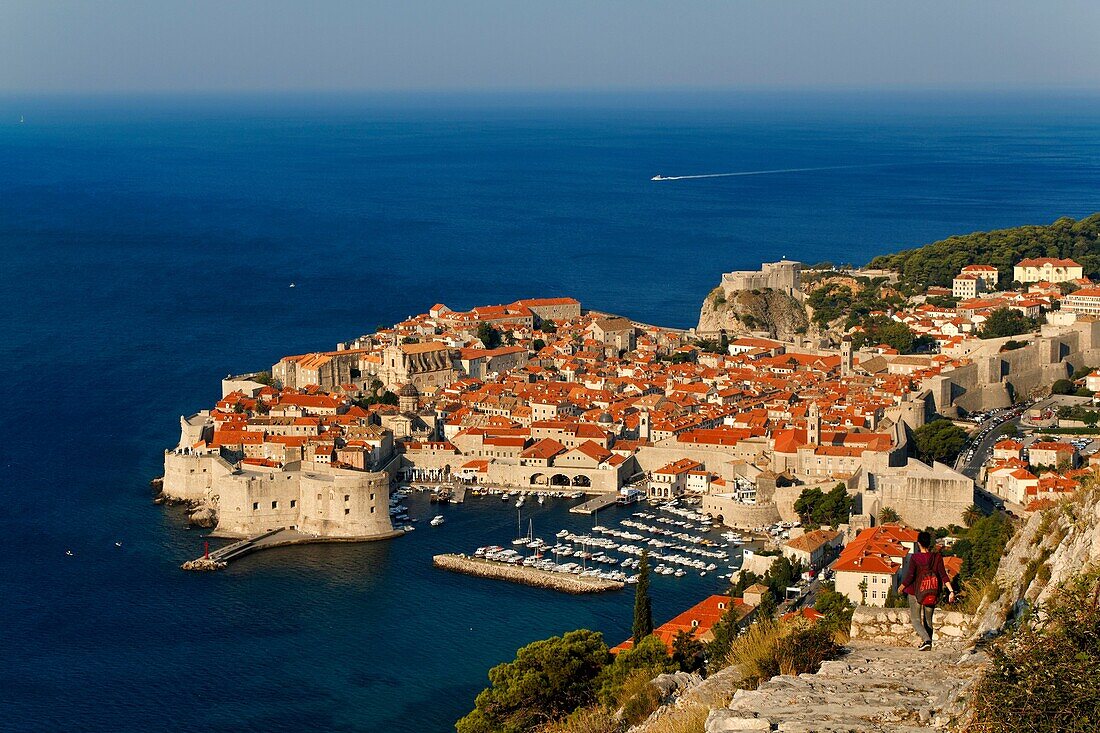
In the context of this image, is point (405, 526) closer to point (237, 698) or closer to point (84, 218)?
point (237, 698)

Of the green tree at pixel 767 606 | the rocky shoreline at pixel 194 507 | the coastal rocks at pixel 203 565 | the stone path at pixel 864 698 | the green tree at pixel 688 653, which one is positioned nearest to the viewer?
the stone path at pixel 864 698

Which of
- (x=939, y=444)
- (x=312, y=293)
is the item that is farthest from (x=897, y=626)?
(x=312, y=293)

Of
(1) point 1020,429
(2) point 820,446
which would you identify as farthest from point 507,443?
(1) point 1020,429

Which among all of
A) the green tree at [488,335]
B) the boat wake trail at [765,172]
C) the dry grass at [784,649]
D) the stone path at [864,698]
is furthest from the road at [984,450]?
the boat wake trail at [765,172]

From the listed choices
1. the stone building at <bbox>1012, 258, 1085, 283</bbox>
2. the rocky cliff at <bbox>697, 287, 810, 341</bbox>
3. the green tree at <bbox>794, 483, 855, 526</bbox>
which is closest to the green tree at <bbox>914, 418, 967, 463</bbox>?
the green tree at <bbox>794, 483, 855, 526</bbox>

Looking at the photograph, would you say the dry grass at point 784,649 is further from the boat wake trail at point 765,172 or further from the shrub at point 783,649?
the boat wake trail at point 765,172

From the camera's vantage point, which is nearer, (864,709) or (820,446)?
(864,709)

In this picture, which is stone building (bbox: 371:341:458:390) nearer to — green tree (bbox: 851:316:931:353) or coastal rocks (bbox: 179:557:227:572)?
green tree (bbox: 851:316:931:353)
